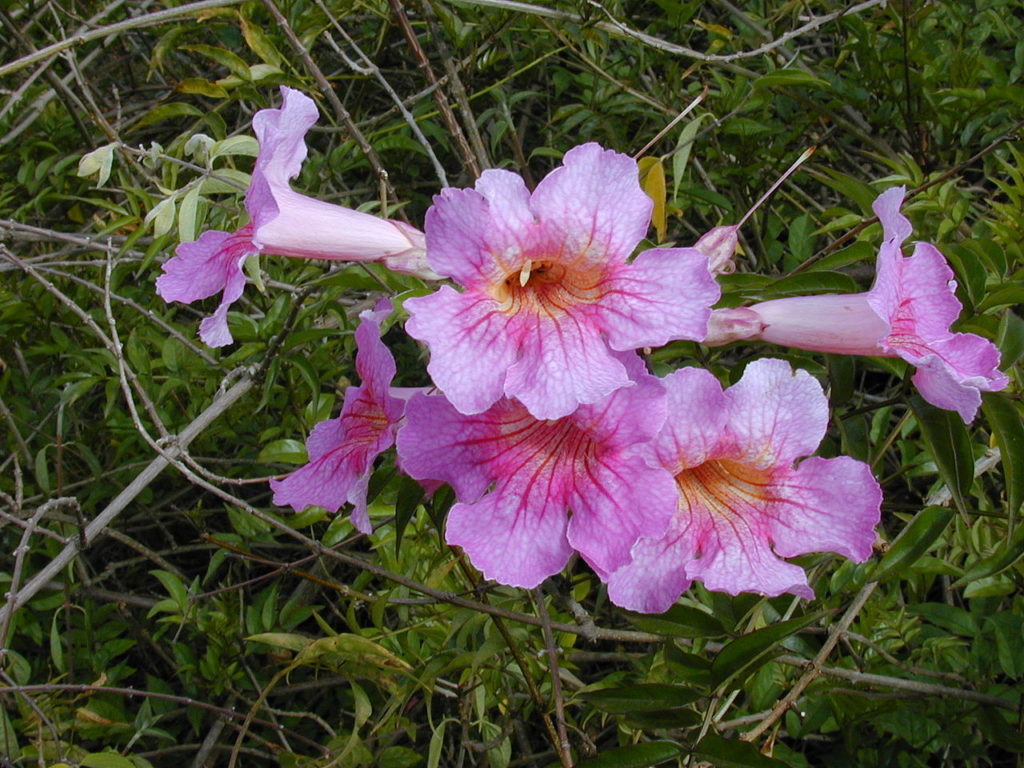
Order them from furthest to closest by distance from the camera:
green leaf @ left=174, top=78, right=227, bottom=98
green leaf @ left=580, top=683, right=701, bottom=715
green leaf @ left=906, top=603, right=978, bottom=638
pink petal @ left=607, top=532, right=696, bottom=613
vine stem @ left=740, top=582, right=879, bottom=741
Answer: green leaf @ left=174, top=78, right=227, bottom=98
green leaf @ left=906, top=603, right=978, bottom=638
vine stem @ left=740, top=582, right=879, bottom=741
green leaf @ left=580, top=683, right=701, bottom=715
pink petal @ left=607, top=532, right=696, bottom=613

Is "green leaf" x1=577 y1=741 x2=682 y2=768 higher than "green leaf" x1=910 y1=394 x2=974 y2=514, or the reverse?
"green leaf" x1=910 y1=394 x2=974 y2=514

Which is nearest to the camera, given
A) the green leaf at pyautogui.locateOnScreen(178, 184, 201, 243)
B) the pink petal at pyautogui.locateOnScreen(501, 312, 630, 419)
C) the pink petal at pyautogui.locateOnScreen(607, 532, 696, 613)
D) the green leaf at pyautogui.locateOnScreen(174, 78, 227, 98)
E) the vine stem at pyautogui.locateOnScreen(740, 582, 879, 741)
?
the pink petal at pyautogui.locateOnScreen(501, 312, 630, 419)

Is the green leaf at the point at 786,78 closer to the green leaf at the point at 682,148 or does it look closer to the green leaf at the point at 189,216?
the green leaf at the point at 682,148

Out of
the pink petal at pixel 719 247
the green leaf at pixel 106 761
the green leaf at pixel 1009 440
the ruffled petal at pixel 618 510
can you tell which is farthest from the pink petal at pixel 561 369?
the green leaf at pixel 106 761

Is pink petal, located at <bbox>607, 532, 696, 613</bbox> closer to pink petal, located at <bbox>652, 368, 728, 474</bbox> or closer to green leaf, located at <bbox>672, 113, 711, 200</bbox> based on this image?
pink petal, located at <bbox>652, 368, 728, 474</bbox>

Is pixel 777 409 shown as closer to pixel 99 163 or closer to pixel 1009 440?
pixel 1009 440

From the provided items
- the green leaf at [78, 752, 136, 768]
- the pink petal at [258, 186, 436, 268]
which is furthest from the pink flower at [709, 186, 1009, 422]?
the green leaf at [78, 752, 136, 768]

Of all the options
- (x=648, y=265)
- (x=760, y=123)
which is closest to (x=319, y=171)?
(x=760, y=123)
